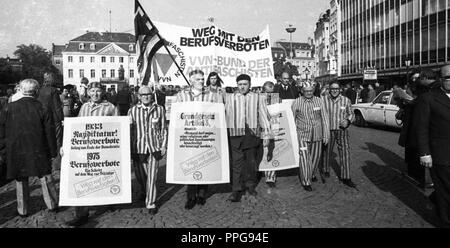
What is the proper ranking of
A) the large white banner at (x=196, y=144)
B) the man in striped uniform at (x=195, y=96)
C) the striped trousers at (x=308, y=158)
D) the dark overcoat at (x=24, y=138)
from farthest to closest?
1. the striped trousers at (x=308, y=158)
2. the man in striped uniform at (x=195, y=96)
3. the large white banner at (x=196, y=144)
4. the dark overcoat at (x=24, y=138)

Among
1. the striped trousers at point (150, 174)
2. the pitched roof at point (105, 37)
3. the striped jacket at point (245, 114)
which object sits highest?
the pitched roof at point (105, 37)

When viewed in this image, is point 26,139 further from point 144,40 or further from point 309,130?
point 309,130

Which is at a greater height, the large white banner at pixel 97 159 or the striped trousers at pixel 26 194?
the large white banner at pixel 97 159

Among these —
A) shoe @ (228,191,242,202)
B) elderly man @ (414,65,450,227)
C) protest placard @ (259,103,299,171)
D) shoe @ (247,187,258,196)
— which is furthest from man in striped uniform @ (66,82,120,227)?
elderly man @ (414,65,450,227)

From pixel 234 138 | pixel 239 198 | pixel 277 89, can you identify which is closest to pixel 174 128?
pixel 234 138

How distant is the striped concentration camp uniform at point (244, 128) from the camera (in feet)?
20.0

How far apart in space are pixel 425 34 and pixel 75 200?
1538 inches

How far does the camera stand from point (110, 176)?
5246mm

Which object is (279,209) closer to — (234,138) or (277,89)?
(234,138)

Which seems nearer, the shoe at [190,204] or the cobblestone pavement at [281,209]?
the cobblestone pavement at [281,209]

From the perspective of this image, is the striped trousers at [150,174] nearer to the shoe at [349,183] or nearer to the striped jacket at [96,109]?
the striped jacket at [96,109]

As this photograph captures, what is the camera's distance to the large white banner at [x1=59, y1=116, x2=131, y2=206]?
5.17 meters

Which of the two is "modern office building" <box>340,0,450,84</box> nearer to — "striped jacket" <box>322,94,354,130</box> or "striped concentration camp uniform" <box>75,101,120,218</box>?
"striped jacket" <box>322,94,354,130</box>

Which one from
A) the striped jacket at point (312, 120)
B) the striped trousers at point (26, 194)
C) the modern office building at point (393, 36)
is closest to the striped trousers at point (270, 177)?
the striped jacket at point (312, 120)
